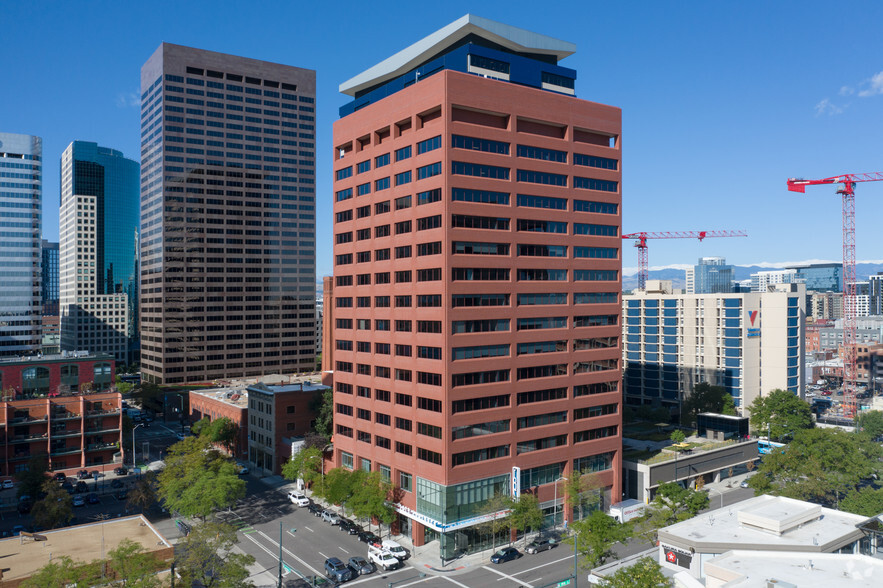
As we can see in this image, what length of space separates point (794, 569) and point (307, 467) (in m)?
67.6

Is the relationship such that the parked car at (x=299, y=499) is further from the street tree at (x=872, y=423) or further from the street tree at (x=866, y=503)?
the street tree at (x=872, y=423)

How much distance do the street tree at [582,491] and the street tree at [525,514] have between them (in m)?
7.42

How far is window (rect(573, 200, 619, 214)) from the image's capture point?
294 feet

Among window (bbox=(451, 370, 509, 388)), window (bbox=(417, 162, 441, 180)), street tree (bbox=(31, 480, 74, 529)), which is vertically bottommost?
street tree (bbox=(31, 480, 74, 529))

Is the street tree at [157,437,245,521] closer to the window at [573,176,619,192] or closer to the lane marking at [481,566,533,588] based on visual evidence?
the lane marking at [481,566,533,588]

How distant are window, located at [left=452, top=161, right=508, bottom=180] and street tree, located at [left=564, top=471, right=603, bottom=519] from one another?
1666 inches

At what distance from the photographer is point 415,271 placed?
264 ft

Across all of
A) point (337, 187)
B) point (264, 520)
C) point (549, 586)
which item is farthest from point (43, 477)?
point (549, 586)

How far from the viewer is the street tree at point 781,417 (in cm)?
12812

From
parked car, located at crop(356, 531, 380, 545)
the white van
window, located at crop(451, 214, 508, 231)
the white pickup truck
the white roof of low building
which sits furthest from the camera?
the white roof of low building

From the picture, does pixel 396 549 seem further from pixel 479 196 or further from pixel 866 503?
pixel 866 503

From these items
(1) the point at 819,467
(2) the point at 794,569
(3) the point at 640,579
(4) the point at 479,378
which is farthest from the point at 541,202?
(1) the point at 819,467

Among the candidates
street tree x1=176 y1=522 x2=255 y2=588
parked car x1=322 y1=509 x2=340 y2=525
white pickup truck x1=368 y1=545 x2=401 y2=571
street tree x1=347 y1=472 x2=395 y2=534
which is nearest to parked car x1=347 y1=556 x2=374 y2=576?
white pickup truck x1=368 y1=545 x2=401 y2=571

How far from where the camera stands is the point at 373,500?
77625mm
